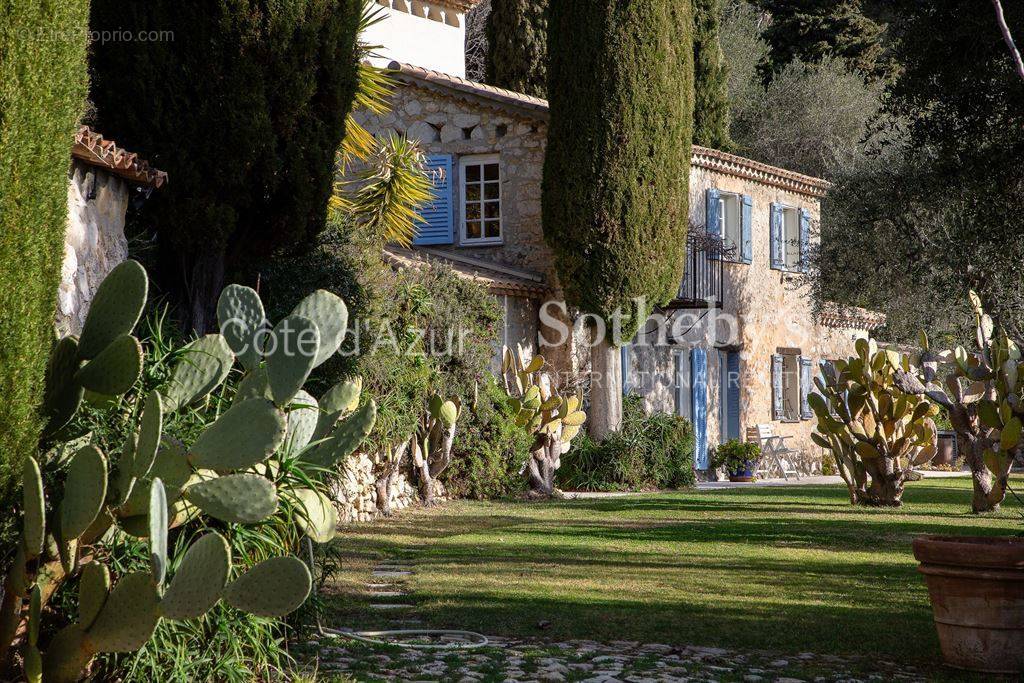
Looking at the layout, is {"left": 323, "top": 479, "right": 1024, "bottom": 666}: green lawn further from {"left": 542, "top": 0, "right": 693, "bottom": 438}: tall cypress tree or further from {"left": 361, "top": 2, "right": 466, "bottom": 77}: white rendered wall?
{"left": 361, "top": 2, "right": 466, "bottom": 77}: white rendered wall

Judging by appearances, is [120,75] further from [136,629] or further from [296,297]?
[136,629]

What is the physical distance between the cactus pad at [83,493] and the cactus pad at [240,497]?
37cm

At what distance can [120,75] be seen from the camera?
900cm

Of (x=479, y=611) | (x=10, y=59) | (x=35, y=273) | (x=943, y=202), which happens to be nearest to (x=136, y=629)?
(x=35, y=273)

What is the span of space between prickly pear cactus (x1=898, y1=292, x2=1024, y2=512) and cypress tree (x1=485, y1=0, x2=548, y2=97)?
Result: 10.1m

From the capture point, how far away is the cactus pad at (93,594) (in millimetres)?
4180

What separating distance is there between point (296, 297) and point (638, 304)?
644 centimetres

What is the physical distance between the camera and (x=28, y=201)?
4359mm

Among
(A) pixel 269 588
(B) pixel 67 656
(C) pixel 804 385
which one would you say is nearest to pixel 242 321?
(A) pixel 269 588

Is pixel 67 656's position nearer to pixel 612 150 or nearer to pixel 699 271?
pixel 612 150

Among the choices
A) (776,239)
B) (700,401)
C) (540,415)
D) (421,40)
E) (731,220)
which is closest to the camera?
(540,415)

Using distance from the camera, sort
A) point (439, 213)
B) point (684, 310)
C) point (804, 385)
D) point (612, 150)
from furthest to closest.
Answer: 1. point (804, 385)
2. point (684, 310)
3. point (439, 213)
4. point (612, 150)

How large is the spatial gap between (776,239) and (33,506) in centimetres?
1880

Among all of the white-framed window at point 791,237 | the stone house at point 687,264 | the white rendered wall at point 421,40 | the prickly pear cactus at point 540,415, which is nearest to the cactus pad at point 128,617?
the prickly pear cactus at point 540,415
